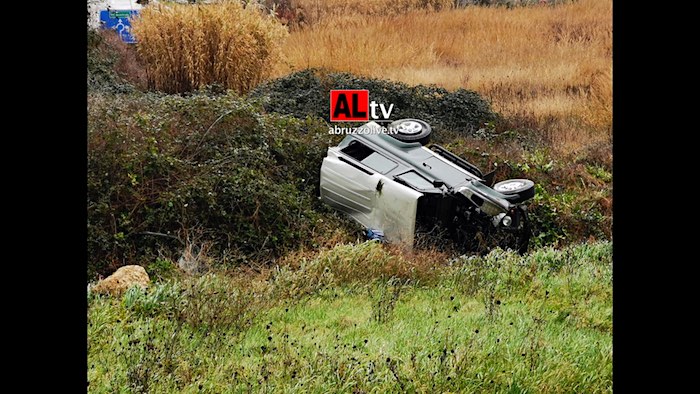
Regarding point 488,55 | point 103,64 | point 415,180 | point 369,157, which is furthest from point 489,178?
point 103,64

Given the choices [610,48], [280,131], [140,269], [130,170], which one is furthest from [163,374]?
[610,48]

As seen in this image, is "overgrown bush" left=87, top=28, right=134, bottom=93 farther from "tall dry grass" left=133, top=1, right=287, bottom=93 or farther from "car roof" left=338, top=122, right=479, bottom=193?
"car roof" left=338, top=122, right=479, bottom=193

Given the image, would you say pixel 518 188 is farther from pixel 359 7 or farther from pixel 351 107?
pixel 359 7

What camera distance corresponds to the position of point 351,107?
6.83 meters

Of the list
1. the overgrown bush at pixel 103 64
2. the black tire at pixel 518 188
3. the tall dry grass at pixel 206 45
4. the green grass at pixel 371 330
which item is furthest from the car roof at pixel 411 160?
the overgrown bush at pixel 103 64

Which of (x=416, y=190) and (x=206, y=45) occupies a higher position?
(x=206, y=45)

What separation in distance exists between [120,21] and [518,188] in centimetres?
288

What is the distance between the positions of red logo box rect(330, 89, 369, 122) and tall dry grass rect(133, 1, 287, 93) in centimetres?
67

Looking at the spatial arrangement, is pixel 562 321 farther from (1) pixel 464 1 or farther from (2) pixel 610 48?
(1) pixel 464 1

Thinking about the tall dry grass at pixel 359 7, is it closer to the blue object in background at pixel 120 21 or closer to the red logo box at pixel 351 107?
the red logo box at pixel 351 107

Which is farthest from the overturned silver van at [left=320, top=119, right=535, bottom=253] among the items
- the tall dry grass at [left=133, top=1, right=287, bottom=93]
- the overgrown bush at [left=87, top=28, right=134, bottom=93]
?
the overgrown bush at [left=87, top=28, right=134, bottom=93]

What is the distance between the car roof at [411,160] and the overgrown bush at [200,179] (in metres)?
0.31

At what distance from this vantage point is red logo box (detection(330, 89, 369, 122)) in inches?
269

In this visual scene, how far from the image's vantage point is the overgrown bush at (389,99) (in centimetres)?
688
